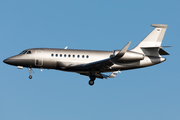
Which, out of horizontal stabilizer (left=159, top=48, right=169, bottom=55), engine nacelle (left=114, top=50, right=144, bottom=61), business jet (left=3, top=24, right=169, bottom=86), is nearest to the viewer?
engine nacelle (left=114, top=50, right=144, bottom=61)

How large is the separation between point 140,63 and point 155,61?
67.4 inches

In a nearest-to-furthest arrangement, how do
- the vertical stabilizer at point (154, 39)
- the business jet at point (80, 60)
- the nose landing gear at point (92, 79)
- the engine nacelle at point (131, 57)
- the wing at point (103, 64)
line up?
the wing at point (103, 64)
the engine nacelle at point (131, 57)
the business jet at point (80, 60)
the nose landing gear at point (92, 79)
the vertical stabilizer at point (154, 39)

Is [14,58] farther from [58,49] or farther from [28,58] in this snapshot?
[58,49]

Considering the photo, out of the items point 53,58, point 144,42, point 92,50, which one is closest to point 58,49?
point 53,58

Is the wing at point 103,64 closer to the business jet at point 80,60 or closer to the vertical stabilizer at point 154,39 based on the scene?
the business jet at point 80,60

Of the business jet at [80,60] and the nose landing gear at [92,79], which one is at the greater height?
the business jet at [80,60]

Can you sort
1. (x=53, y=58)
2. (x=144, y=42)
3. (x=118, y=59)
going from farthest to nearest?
(x=144, y=42) → (x=53, y=58) → (x=118, y=59)

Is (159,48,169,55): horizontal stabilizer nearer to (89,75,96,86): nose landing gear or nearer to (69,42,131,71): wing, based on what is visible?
(69,42,131,71): wing

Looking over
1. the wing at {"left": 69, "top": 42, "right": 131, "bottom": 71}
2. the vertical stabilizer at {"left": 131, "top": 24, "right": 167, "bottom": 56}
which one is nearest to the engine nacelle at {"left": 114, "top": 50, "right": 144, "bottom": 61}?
the wing at {"left": 69, "top": 42, "right": 131, "bottom": 71}

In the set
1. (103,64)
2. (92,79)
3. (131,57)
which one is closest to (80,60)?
(92,79)

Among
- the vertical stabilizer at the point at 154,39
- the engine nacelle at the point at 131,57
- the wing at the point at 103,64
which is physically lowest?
the wing at the point at 103,64

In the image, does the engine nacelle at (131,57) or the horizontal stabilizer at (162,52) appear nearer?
the engine nacelle at (131,57)

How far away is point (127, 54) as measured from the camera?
33.0 metres

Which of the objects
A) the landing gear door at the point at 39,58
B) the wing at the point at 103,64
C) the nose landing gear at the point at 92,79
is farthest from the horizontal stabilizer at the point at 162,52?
the landing gear door at the point at 39,58
